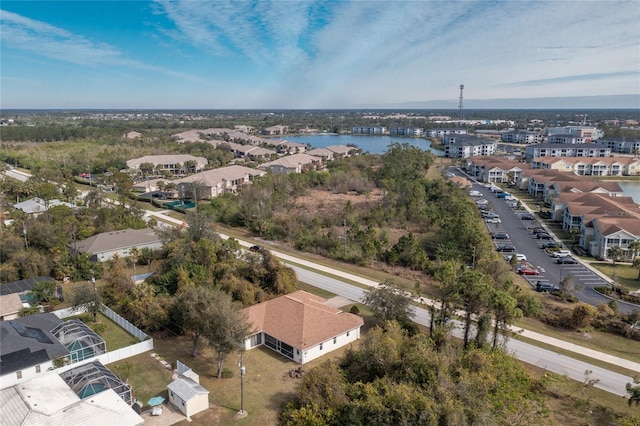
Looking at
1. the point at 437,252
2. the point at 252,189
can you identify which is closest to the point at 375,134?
the point at 252,189

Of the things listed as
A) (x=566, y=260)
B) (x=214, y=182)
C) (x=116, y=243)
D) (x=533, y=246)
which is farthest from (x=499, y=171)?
(x=116, y=243)

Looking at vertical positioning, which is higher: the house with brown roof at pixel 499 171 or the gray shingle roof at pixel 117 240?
the house with brown roof at pixel 499 171

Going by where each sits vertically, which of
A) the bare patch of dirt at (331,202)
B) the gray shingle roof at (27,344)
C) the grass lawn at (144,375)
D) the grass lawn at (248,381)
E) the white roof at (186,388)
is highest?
the bare patch of dirt at (331,202)

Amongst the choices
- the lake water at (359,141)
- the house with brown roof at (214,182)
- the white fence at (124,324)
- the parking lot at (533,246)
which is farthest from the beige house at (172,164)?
the lake water at (359,141)

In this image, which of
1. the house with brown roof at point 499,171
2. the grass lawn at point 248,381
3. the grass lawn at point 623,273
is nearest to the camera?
the grass lawn at point 248,381

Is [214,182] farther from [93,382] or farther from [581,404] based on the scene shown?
[581,404]

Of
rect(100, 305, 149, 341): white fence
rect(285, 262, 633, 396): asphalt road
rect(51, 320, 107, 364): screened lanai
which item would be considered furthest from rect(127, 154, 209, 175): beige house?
rect(285, 262, 633, 396): asphalt road

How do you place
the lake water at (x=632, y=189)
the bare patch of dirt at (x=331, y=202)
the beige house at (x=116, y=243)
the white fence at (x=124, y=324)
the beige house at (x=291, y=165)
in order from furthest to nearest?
the beige house at (x=291, y=165), the lake water at (x=632, y=189), the bare patch of dirt at (x=331, y=202), the beige house at (x=116, y=243), the white fence at (x=124, y=324)

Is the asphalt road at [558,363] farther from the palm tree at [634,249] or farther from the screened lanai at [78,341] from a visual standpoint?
the palm tree at [634,249]

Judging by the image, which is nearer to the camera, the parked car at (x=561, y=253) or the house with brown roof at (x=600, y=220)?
the house with brown roof at (x=600, y=220)
